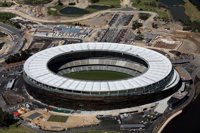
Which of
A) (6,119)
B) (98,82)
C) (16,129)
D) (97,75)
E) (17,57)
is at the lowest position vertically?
(17,57)

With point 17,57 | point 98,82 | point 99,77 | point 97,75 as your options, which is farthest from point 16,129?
point 17,57

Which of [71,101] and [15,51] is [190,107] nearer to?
[71,101]

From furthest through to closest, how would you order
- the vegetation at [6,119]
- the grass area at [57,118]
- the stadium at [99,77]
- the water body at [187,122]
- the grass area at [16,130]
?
the stadium at [99,77], the grass area at [57,118], the vegetation at [6,119], the water body at [187,122], the grass area at [16,130]

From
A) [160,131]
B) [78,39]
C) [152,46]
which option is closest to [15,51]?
[78,39]

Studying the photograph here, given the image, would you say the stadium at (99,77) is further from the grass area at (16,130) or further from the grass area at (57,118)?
the grass area at (16,130)

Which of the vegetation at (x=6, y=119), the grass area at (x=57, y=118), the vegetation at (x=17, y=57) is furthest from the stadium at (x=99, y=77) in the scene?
the vegetation at (x=17, y=57)

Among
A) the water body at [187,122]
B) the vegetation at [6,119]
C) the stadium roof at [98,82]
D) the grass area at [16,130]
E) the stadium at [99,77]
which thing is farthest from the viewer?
the stadium roof at [98,82]

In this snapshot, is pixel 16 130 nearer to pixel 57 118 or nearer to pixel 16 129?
pixel 16 129
